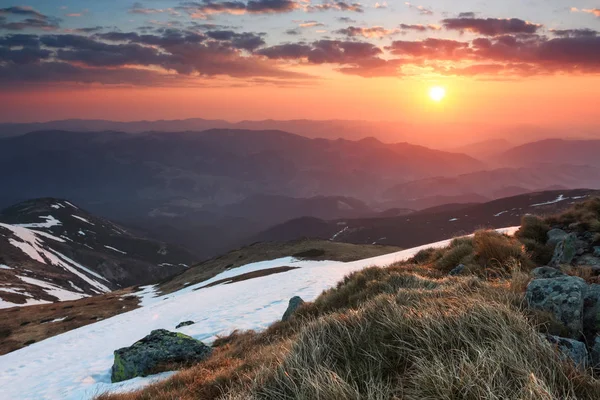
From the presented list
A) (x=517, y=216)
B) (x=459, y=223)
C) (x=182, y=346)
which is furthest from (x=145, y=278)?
(x=182, y=346)

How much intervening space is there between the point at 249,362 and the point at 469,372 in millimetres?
3960

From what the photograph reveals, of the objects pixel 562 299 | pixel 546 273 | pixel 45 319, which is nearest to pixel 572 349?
pixel 562 299

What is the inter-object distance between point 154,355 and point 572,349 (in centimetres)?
1172

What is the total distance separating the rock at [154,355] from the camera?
11.7 m

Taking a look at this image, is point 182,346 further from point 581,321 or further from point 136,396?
point 581,321

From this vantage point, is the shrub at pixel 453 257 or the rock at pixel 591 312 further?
the shrub at pixel 453 257

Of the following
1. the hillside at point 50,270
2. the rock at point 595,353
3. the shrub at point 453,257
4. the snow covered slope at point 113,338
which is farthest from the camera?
the hillside at point 50,270

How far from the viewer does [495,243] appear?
1038cm

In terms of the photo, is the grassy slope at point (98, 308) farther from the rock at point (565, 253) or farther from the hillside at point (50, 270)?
the rock at point (565, 253)

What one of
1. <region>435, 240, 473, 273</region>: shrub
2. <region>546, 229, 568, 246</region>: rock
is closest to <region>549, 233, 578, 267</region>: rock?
<region>546, 229, 568, 246</region>: rock

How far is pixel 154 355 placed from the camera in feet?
39.3

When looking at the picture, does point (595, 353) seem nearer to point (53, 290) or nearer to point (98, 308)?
point (98, 308)

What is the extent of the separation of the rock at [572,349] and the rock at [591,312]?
3.14 feet

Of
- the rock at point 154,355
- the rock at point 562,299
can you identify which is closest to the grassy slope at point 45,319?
the rock at point 154,355
